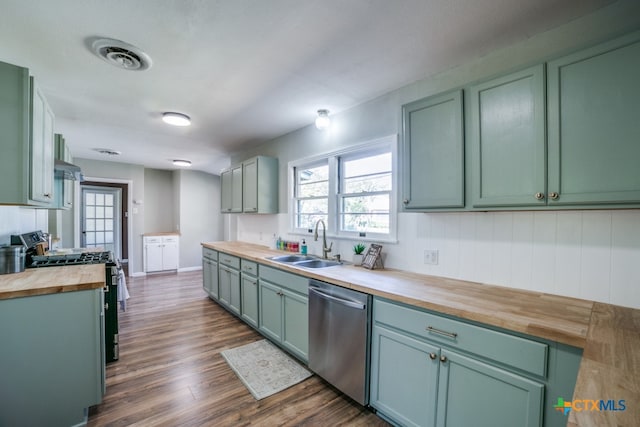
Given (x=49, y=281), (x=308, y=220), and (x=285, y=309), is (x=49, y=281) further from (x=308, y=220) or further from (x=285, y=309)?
(x=308, y=220)

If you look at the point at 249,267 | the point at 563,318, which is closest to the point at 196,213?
the point at 249,267

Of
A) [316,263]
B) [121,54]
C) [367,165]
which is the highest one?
[121,54]

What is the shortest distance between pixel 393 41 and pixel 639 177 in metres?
1.44

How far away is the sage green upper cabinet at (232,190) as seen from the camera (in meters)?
4.31

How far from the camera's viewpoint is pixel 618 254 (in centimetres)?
143

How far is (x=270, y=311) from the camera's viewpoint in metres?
2.84

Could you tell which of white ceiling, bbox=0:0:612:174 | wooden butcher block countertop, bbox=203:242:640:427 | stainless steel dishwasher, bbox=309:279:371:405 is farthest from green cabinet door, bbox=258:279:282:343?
white ceiling, bbox=0:0:612:174

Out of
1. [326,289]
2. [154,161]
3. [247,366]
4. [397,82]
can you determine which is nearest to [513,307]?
[326,289]

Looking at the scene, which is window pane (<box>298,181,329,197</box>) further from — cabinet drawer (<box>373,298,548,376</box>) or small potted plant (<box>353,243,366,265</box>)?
cabinet drawer (<box>373,298,548,376</box>)

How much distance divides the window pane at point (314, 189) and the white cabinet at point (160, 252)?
4.31 metres

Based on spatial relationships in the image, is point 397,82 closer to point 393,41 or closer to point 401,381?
point 393,41

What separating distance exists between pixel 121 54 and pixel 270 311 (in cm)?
249

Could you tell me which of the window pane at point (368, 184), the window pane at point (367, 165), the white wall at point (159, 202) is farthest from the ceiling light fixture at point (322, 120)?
the white wall at point (159, 202)

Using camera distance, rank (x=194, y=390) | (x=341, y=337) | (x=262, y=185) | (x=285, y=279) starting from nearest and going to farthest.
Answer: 1. (x=341, y=337)
2. (x=194, y=390)
3. (x=285, y=279)
4. (x=262, y=185)
